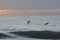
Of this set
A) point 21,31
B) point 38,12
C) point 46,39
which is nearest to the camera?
point 46,39

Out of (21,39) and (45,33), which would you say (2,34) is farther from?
(45,33)

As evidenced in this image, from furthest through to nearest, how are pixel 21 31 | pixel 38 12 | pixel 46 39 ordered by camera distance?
pixel 38 12, pixel 21 31, pixel 46 39

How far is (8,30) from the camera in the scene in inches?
86.1

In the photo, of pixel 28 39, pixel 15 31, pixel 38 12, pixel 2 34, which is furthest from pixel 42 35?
pixel 38 12

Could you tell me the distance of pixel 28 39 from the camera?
6.51ft

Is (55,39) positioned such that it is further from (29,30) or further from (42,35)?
(29,30)

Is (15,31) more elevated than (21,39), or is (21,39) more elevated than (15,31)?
(15,31)

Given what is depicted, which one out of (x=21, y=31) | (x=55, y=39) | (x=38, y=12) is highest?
(x=38, y=12)

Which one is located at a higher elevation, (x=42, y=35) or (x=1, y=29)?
(x=1, y=29)

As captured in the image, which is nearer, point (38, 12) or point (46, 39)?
point (46, 39)

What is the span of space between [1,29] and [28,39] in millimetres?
430

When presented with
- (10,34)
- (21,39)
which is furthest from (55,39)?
(10,34)

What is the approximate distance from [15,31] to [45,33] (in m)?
0.37

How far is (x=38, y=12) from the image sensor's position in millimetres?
4254
